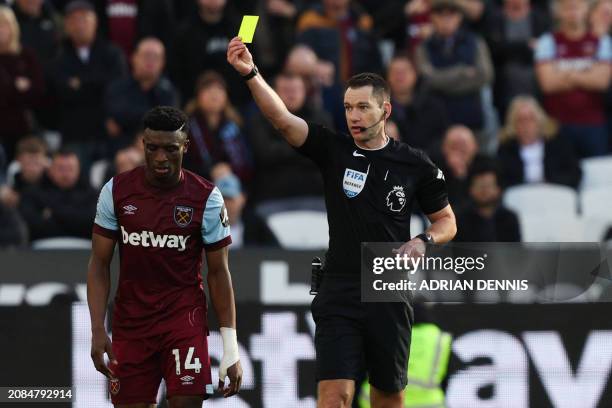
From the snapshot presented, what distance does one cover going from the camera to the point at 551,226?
1347 centimetres

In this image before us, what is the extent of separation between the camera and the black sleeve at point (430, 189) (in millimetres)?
8234

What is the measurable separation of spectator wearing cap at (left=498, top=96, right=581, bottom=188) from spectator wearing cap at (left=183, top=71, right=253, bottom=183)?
2654 mm

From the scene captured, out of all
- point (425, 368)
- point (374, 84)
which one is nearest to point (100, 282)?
point (374, 84)

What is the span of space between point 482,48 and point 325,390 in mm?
7721

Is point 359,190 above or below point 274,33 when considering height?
below

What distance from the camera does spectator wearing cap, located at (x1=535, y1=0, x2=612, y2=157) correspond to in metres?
14.8

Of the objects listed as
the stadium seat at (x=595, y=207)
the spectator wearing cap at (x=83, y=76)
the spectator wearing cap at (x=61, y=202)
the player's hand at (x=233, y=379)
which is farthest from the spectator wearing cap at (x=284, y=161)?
the player's hand at (x=233, y=379)

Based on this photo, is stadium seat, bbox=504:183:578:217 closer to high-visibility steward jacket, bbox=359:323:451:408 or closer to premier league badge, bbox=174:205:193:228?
high-visibility steward jacket, bbox=359:323:451:408

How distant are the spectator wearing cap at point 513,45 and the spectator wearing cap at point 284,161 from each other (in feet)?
7.94

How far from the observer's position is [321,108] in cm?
1438

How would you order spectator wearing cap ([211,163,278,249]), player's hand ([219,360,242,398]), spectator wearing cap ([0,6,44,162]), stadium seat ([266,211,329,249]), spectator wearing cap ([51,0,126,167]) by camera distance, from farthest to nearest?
spectator wearing cap ([51,0,126,167]), spectator wearing cap ([0,6,44,162]), stadium seat ([266,211,329,249]), spectator wearing cap ([211,163,278,249]), player's hand ([219,360,242,398])

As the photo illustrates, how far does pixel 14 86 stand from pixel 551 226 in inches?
220

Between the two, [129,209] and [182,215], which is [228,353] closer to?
[182,215]

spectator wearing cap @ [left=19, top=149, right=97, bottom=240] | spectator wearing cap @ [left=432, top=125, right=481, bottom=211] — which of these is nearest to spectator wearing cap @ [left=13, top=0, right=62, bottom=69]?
spectator wearing cap @ [left=19, top=149, right=97, bottom=240]
